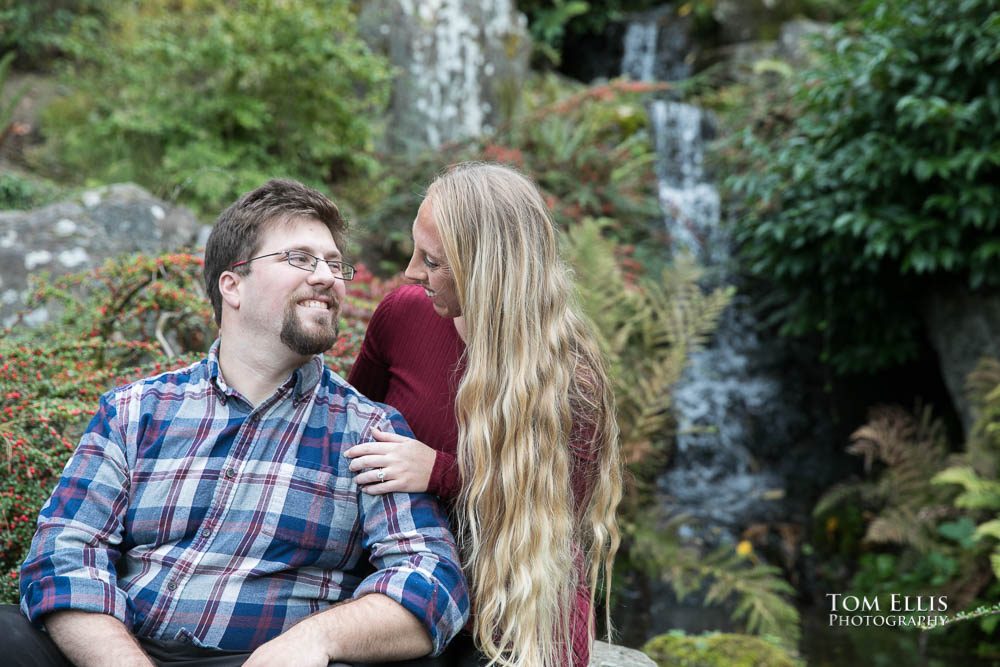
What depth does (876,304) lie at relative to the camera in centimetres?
582

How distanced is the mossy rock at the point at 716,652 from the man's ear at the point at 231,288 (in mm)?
2299

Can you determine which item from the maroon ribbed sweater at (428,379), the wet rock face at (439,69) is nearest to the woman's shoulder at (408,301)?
the maroon ribbed sweater at (428,379)

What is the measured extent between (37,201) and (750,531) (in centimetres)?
542

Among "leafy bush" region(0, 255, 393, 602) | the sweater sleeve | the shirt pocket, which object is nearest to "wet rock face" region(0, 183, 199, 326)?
"leafy bush" region(0, 255, 393, 602)

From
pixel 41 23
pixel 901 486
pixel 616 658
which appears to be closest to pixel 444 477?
pixel 616 658

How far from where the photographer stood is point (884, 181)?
16.9 ft

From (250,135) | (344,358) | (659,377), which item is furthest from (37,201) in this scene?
(659,377)

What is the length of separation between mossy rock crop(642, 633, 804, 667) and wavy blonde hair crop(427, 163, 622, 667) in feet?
5.18

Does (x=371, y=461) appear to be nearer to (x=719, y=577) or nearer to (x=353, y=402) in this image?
(x=353, y=402)

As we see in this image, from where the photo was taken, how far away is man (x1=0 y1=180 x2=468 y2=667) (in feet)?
6.47

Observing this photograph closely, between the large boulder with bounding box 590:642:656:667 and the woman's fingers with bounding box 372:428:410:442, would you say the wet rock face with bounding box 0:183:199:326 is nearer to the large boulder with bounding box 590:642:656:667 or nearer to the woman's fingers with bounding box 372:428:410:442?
the woman's fingers with bounding box 372:428:410:442

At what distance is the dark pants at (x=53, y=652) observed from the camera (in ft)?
6.28

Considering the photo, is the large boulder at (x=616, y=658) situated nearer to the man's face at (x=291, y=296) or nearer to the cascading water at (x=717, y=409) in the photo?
the man's face at (x=291, y=296)

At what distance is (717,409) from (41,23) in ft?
25.4
